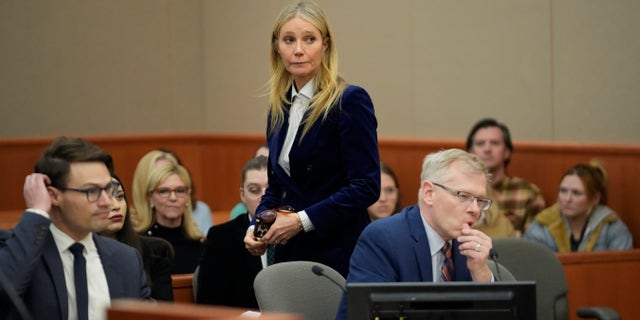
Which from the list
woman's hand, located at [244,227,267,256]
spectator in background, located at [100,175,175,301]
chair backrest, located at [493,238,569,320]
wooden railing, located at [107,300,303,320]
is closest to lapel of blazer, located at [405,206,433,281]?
woman's hand, located at [244,227,267,256]

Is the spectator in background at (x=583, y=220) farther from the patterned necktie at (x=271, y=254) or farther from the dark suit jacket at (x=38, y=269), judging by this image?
the dark suit jacket at (x=38, y=269)

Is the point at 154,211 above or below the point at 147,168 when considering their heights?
below

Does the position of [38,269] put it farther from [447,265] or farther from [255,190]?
[255,190]

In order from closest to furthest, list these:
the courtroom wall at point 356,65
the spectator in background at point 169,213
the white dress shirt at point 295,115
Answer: the white dress shirt at point 295,115 → the spectator in background at point 169,213 → the courtroom wall at point 356,65

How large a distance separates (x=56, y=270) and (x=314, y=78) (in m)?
1.12

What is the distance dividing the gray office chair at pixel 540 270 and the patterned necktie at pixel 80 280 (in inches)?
83.6

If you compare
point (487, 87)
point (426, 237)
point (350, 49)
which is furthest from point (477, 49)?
point (426, 237)

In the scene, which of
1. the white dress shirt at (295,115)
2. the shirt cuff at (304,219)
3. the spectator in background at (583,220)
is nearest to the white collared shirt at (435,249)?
the shirt cuff at (304,219)

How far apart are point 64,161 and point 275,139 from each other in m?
0.80

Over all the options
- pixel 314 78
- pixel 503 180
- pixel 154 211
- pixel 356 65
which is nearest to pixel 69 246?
pixel 314 78

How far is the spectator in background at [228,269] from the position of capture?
16.8 ft

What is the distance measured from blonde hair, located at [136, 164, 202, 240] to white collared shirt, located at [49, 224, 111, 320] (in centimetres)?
291

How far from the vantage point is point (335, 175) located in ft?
13.6

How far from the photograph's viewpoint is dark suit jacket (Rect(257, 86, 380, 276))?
13.3 ft
